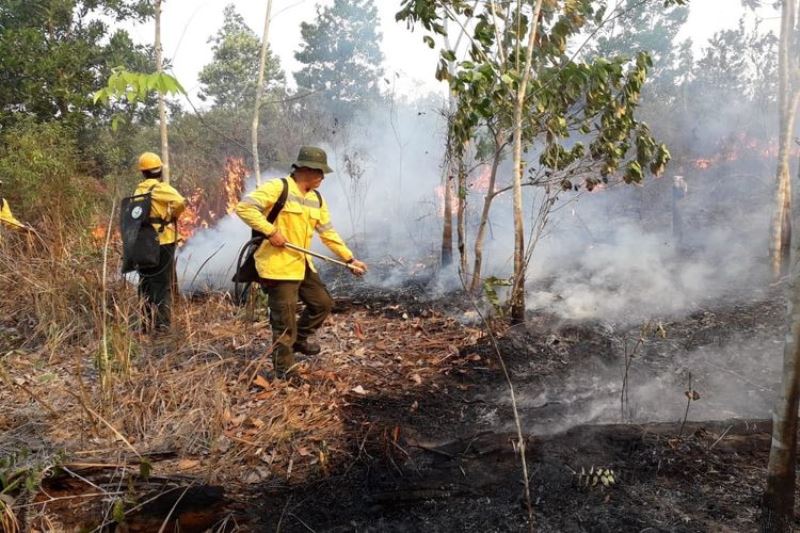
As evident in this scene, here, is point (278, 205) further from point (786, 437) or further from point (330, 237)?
point (786, 437)

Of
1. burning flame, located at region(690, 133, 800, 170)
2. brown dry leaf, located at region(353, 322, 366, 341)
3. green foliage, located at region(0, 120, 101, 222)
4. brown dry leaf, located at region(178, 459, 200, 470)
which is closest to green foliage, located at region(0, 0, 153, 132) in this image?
green foliage, located at region(0, 120, 101, 222)

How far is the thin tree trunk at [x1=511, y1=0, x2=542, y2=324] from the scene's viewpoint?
499 centimetres

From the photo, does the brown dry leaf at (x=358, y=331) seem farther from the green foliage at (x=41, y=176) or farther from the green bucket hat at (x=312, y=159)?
the green foliage at (x=41, y=176)

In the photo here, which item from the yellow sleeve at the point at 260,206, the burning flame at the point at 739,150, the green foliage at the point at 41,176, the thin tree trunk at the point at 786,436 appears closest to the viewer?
the thin tree trunk at the point at 786,436

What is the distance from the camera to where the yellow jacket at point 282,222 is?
12.8ft

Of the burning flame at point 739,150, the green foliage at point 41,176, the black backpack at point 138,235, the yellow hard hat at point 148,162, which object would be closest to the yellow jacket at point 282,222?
the black backpack at point 138,235

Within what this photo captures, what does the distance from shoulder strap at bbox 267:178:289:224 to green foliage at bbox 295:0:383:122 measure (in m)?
23.5

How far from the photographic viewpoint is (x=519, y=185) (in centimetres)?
519

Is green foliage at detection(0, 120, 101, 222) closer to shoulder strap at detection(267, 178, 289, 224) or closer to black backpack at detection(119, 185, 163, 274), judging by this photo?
black backpack at detection(119, 185, 163, 274)

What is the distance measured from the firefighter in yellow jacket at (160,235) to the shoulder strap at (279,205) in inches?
60.8

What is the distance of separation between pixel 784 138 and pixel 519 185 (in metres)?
5.13

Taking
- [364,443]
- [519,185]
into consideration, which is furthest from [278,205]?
[519,185]

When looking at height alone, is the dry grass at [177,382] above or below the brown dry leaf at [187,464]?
above

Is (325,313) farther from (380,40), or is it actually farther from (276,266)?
(380,40)
